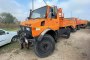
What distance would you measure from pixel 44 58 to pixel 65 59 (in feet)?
3.60

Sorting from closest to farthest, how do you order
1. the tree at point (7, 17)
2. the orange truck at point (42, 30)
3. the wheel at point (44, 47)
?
the orange truck at point (42, 30) → the wheel at point (44, 47) → the tree at point (7, 17)

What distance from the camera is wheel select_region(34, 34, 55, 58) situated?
5.94 m

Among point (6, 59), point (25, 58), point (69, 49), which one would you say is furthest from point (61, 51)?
point (6, 59)

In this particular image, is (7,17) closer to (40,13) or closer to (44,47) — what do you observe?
(40,13)

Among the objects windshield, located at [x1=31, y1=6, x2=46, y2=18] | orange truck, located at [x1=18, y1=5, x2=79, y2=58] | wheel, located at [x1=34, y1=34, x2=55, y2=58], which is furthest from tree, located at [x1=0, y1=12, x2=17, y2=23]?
wheel, located at [x1=34, y1=34, x2=55, y2=58]

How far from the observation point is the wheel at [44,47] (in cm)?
594

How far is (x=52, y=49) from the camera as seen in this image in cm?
645

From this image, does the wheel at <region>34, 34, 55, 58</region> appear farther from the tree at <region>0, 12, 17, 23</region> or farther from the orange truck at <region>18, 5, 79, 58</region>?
the tree at <region>0, 12, 17, 23</region>

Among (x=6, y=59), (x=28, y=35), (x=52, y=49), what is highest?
(x=28, y=35)

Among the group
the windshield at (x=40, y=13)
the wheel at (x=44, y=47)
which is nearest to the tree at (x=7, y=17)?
the windshield at (x=40, y=13)

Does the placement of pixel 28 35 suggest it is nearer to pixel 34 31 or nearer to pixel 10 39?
pixel 34 31

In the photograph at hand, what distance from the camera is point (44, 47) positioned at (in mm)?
6188

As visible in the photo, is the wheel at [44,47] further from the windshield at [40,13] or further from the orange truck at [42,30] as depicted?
the windshield at [40,13]

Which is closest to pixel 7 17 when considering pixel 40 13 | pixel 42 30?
pixel 40 13
